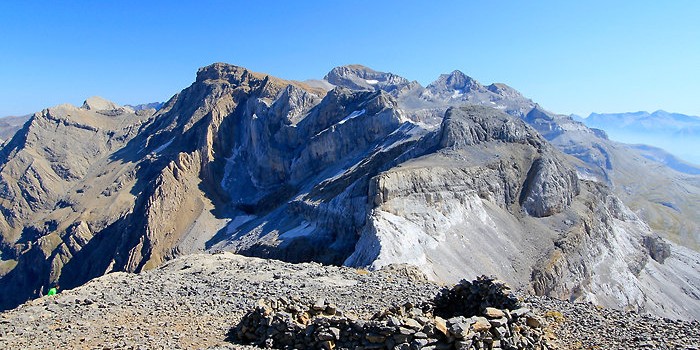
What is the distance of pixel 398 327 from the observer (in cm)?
1170

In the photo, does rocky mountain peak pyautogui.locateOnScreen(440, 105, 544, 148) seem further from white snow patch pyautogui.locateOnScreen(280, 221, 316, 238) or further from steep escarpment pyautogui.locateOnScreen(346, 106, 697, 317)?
white snow patch pyautogui.locateOnScreen(280, 221, 316, 238)

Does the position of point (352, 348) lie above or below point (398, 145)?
below

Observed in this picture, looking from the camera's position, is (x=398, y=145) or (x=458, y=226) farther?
(x=398, y=145)

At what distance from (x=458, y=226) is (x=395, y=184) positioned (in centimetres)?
738

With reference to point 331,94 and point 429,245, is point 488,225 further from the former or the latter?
point 331,94

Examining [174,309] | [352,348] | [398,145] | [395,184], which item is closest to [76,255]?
[398,145]

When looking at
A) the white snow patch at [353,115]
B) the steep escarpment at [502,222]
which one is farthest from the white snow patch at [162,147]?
the steep escarpment at [502,222]

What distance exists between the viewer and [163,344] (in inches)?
540

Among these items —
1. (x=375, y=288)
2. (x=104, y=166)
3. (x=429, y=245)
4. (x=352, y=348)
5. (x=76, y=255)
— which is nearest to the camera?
(x=352, y=348)

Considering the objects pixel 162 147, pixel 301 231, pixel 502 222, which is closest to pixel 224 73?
pixel 162 147

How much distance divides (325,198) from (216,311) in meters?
56.2

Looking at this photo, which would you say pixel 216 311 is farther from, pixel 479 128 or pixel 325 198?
pixel 479 128

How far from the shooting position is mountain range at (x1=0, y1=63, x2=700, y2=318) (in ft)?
173

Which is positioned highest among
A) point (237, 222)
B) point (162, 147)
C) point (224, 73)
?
point (224, 73)
